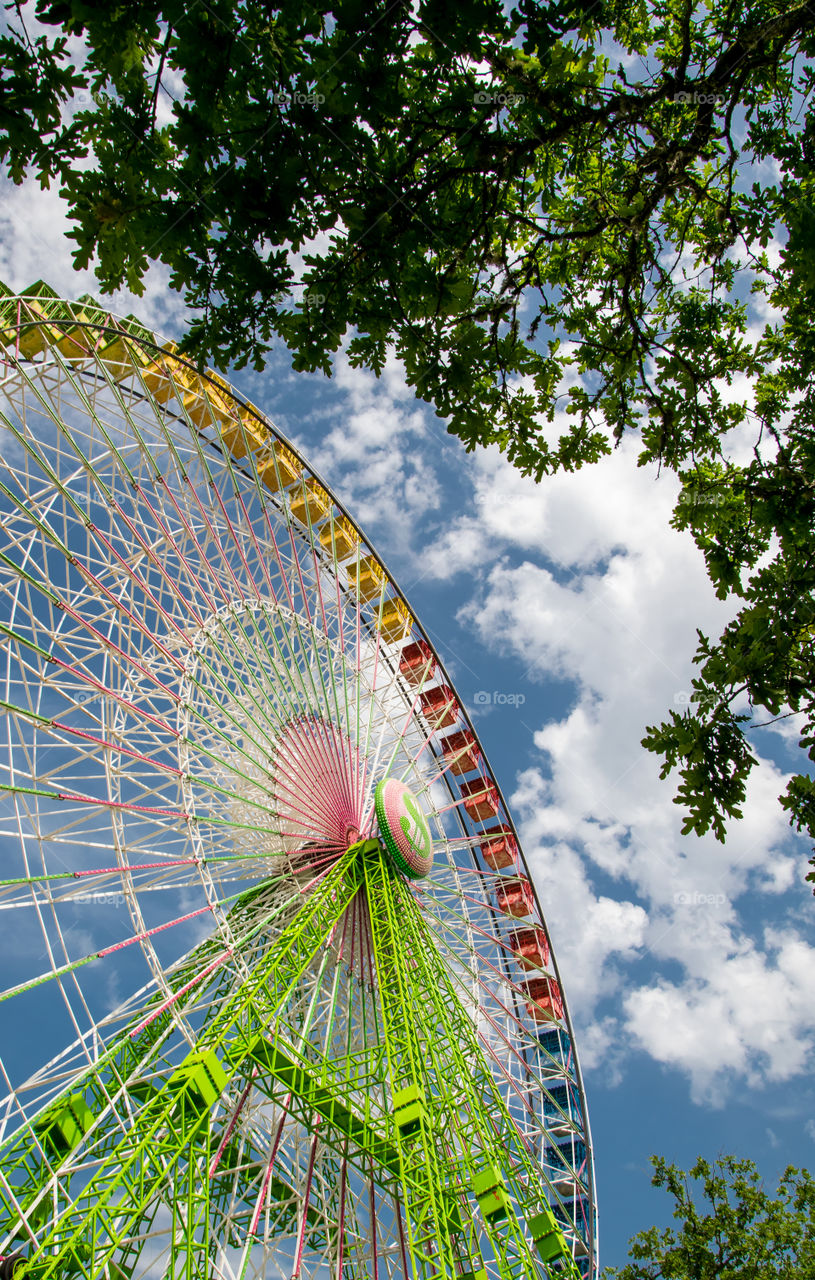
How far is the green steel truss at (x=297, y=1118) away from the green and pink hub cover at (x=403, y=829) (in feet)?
1.16

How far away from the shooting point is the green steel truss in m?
9.81

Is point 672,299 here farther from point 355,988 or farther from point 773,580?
point 355,988

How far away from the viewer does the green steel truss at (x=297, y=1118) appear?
9812 millimetres

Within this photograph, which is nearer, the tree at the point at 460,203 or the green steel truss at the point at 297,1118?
the tree at the point at 460,203

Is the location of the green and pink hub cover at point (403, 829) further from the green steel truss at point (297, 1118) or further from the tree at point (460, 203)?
the tree at point (460, 203)

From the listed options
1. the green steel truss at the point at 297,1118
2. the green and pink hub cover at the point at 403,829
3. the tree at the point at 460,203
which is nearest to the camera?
the tree at the point at 460,203

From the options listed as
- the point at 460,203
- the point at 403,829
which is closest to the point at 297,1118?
the point at 403,829

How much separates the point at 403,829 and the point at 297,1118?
17.2 feet

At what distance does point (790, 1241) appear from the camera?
17.0 m

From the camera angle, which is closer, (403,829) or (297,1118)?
(297,1118)

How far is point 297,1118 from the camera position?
11.2 m

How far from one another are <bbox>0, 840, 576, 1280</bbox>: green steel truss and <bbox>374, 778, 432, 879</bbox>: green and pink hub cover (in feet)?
1.16

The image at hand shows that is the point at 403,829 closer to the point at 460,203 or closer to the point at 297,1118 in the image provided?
the point at 297,1118

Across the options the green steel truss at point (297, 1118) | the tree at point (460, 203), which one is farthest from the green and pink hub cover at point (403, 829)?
the tree at point (460, 203)
